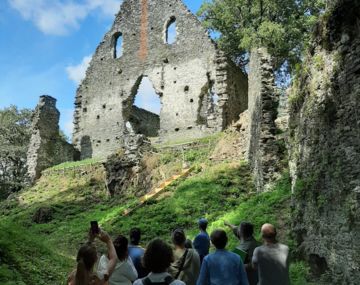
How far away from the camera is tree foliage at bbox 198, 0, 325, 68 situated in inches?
1135

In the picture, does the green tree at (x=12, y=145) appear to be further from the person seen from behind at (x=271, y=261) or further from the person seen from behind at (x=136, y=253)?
the person seen from behind at (x=271, y=261)

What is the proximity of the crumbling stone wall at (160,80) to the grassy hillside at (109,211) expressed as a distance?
7037 millimetres

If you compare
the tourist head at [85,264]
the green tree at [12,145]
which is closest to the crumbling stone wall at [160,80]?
the green tree at [12,145]

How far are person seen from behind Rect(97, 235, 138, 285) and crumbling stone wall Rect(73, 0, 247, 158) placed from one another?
21.2 metres

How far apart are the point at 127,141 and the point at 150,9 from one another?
1475cm

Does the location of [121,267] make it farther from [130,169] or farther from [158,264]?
[130,169]

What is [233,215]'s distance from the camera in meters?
12.4

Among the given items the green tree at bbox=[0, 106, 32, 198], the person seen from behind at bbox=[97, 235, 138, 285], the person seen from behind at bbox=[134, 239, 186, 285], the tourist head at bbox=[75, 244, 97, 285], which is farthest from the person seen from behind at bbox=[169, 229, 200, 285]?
the green tree at bbox=[0, 106, 32, 198]

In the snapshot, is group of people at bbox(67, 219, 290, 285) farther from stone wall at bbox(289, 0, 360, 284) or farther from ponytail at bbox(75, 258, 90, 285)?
stone wall at bbox(289, 0, 360, 284)

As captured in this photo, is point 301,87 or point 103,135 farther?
point 103,135

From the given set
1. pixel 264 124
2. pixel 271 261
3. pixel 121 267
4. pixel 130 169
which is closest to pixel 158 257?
pixel 121 267

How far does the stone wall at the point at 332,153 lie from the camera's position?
6957mm

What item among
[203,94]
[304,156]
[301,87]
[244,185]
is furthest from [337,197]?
[203,94]

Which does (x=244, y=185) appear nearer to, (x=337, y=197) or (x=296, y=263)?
(x=296, y=263)
